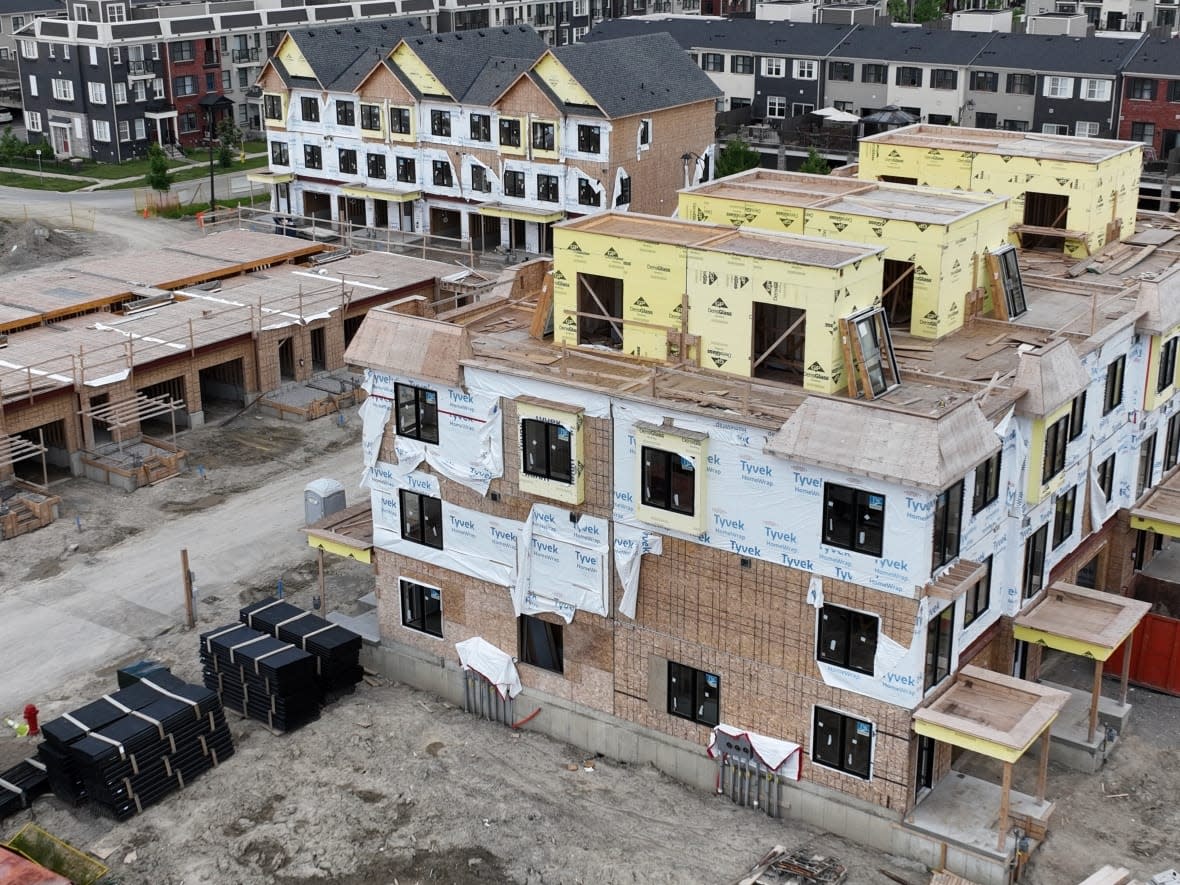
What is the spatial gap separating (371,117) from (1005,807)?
58.7 metres

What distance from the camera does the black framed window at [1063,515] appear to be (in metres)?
33.2

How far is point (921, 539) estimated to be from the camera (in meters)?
26.9

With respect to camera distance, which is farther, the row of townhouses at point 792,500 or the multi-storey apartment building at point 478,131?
the multi-storey apartment building at point 478,131

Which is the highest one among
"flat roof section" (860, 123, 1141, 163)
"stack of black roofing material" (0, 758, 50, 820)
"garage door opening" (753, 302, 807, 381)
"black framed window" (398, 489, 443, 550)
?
"flat roof section" (860, 123, 1141, 163)

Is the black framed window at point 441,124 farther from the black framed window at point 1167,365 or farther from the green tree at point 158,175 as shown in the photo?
the black framed window at point 1167,365

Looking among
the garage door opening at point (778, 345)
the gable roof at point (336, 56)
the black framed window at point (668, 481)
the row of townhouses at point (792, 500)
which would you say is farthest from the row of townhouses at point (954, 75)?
the black framed window at point (668, 481)

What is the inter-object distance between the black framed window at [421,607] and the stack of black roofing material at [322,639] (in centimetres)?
134

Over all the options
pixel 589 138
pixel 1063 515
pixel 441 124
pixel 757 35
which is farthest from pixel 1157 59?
pixel 1063 515

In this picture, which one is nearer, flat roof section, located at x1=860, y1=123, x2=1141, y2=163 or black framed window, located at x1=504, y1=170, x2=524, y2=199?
flat roof section, located at x1=860, y1=123, x2=1141, y2=163

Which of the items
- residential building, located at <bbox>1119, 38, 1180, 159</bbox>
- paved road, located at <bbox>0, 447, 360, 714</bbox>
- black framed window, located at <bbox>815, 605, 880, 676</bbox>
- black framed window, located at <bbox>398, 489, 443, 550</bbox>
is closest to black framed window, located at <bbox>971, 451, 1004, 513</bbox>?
black framed window, located at <bbox>815, 605, 880, 676</bbox>

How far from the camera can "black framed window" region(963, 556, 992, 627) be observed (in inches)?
1176

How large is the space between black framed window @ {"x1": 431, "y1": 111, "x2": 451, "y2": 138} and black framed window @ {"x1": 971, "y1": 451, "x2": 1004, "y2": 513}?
167ft

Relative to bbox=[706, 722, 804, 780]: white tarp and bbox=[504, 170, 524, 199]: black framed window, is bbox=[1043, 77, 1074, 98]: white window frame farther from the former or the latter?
bbox=[706, 722, 804, 780]: white tarp

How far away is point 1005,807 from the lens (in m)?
27.5
